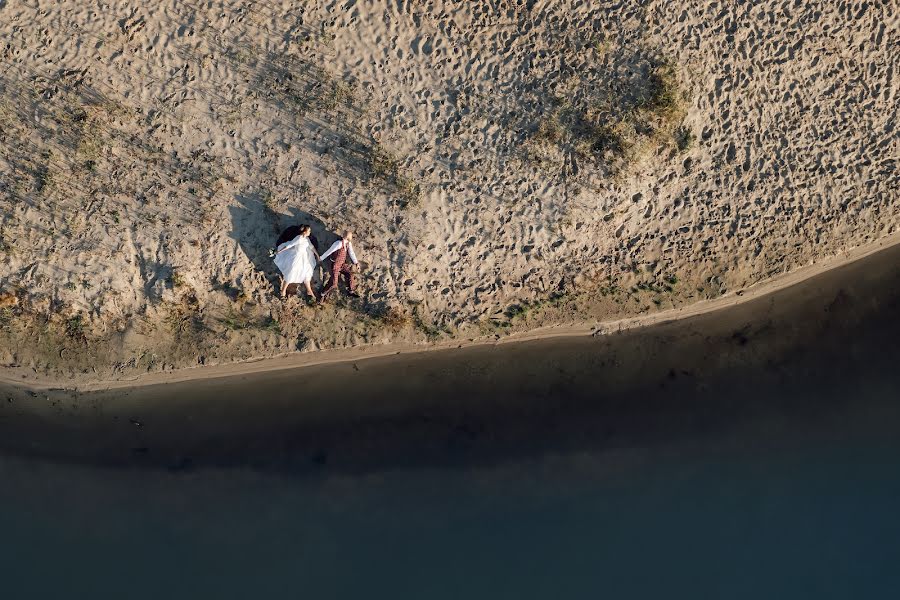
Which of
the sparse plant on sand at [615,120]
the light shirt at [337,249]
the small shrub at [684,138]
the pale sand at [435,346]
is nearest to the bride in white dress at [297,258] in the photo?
the light shirt at [337,249]

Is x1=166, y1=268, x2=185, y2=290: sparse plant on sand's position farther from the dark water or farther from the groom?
the groom

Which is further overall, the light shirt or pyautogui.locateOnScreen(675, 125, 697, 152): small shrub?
→ pyautogui.locateOnScreen(675, 125, 697, 152): small shrub

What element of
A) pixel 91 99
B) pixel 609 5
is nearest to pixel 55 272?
pixel 91 99

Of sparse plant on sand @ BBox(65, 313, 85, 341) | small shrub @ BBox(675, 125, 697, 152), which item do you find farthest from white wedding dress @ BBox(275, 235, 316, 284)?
small shrub @ BBox(675, 125, 697, 152)

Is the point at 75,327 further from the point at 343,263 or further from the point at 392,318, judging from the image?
the point at 392,318

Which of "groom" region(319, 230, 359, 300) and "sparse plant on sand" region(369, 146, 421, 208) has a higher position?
"sparse plant on sand" region(369, 146, 421, 208)

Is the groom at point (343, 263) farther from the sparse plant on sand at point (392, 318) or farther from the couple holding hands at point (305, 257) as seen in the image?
the sparse plant on sand at point (392, 318)

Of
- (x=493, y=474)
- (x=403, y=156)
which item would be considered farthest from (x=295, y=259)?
(x=493, y=474)

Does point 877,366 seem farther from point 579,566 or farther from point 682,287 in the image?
point 579,566
